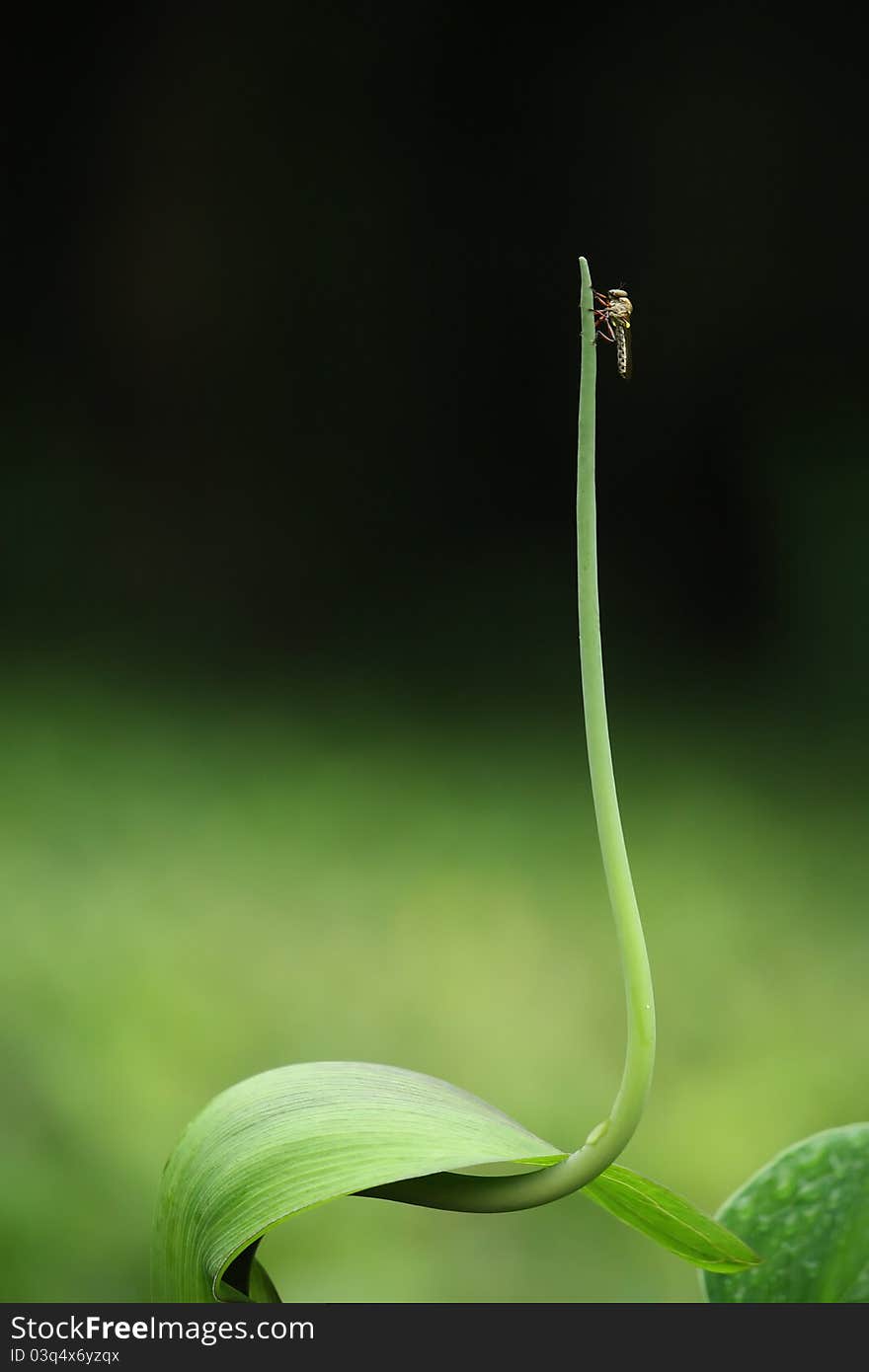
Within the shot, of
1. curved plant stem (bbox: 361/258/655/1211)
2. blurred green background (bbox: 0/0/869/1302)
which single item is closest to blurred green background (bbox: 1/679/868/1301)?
blurred green background (bbox: 0/0/869/1302)

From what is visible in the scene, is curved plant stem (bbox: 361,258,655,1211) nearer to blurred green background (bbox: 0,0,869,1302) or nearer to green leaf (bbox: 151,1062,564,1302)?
green leaf (bbox: 151,1062,564,1302)

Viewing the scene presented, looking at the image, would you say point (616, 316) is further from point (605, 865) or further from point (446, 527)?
point (446, 527)

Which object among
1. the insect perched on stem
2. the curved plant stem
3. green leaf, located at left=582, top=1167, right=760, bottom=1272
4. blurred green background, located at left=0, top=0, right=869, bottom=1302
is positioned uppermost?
blurred green background, located at left=0, top=0, right=869, bottom=1302

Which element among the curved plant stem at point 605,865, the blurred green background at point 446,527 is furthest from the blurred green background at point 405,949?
the curved plant stem at point 605,865

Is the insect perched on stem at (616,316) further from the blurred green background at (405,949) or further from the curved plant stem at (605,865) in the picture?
the blurred green background at (405,949)

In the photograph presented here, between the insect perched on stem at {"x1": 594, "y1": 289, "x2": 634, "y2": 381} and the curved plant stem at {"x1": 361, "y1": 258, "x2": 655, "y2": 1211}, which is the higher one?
the insect perched on stem at {"x1": 594, "y1": 289, "x2": 634, "y2": 381}
